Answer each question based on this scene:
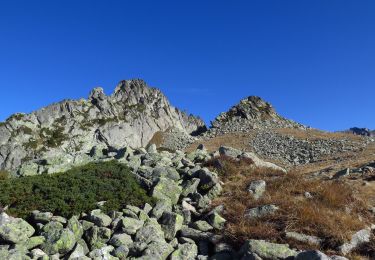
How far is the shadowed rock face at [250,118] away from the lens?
97.8 meters

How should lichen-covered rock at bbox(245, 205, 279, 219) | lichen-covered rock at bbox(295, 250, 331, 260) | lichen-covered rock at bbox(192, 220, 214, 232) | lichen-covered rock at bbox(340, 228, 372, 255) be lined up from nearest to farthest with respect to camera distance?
lichen-covered rock at bbox(295, 250, 331, 260) < lichen-covered rock at bbox(340, 228, 372, 255) < lichen-covered rock at bbox(192, 220, 214, 232) < lichen-covered rock at bbox(245, 205, 279, 219)

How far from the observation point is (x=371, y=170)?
24.2 m

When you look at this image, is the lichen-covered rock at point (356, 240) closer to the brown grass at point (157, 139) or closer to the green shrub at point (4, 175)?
the green shrub at point (4, 175)

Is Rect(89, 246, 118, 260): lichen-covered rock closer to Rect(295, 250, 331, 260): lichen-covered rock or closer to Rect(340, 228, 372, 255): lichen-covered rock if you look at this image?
Rect(295, 250, 331, 260): lichen-covered rock

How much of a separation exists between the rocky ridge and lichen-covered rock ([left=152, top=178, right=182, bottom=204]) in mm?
48

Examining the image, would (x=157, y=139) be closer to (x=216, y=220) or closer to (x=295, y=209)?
(x=216, y=220)

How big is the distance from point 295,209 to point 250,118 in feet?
305

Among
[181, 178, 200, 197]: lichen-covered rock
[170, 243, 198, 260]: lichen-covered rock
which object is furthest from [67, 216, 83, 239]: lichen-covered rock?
[181, 178, 200, 197]: lichen-covered rock

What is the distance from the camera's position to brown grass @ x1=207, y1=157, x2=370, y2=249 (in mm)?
13453

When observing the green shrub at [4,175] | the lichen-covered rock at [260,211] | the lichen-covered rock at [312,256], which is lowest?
the lichen-covered rock at [312,256]

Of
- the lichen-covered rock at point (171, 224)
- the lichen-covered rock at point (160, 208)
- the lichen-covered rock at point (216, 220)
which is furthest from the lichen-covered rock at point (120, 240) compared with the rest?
the lichen-covered rock at point (216, 220)

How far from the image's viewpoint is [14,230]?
1384 centimetres

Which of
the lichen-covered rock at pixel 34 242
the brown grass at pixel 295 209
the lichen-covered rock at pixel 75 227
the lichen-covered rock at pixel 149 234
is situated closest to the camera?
the lichen-covered rock at pixel 34 242

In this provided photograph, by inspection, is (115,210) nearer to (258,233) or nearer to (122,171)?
(122,171)
